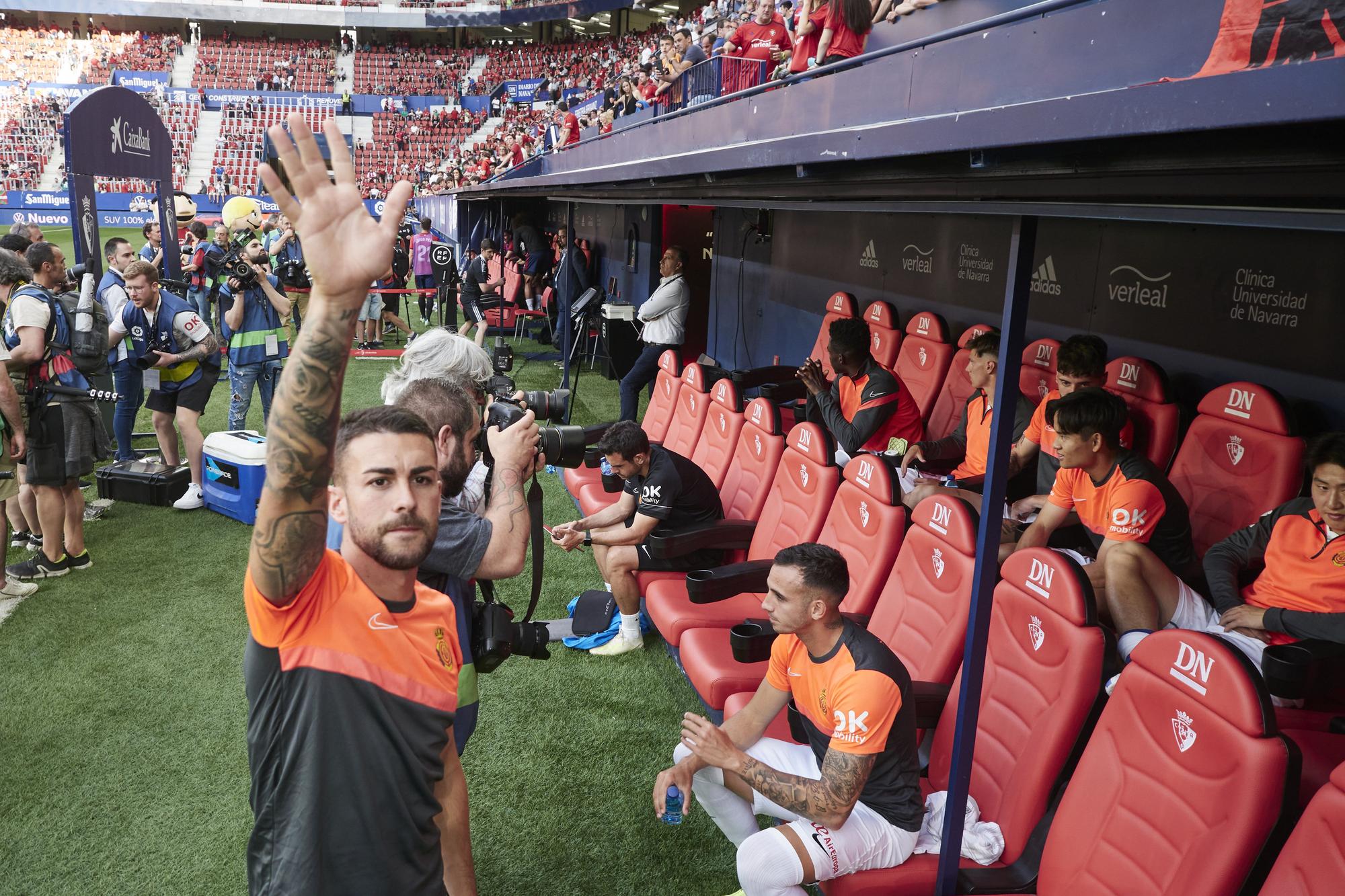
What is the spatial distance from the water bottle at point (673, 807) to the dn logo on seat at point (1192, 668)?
133 cm

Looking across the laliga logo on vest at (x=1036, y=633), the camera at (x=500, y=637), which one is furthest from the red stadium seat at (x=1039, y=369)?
the camera at (x=500, y=637)

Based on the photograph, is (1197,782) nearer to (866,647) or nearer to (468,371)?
(866,647)

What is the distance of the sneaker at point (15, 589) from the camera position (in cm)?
453

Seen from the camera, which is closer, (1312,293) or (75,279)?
(1312,293)

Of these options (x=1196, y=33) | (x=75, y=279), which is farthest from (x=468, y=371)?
(x=75, y=279)

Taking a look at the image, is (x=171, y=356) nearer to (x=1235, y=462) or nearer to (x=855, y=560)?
(x=855, y=560)

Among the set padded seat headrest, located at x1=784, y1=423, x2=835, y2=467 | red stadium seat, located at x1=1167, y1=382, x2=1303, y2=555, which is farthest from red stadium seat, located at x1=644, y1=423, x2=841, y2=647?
red stadium seat, located at x1=1167, y1=382, x2=1303, y2=555

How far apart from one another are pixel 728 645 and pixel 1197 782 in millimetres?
1751

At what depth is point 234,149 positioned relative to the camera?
35.3 metres

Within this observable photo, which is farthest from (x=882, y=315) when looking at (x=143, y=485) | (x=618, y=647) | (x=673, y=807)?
(x=143, y=485)

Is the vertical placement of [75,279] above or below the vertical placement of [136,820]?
above

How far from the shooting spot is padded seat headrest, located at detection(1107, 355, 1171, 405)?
12.1 feet

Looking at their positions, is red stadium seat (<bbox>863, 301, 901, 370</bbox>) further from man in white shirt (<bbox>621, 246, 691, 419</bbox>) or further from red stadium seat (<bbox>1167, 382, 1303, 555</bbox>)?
red stadium seat (<bbox>1167, 382, 1303, 555</bbox>)

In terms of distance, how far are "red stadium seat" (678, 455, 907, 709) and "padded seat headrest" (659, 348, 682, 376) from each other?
2.69 metres
